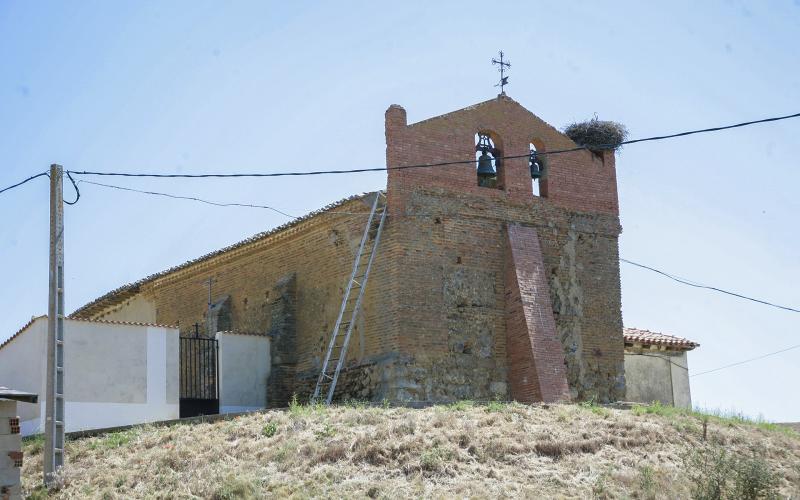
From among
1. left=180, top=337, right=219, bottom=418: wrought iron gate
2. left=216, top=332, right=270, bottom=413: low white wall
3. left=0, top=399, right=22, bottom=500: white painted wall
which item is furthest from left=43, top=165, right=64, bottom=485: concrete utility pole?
left=216, top=332, right=270, bottom=413: low white wall

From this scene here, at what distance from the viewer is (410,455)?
51.4 ft

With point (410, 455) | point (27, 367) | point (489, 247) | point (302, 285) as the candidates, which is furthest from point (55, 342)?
point (489, 247)

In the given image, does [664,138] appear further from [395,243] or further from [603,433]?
[395,243]

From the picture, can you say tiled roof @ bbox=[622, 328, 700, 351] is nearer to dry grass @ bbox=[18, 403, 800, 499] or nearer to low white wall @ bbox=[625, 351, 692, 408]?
low white wall @ bbox=[625, 351, 692, 408]

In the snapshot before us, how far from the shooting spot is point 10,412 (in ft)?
50.0

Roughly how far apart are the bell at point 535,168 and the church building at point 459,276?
3cm

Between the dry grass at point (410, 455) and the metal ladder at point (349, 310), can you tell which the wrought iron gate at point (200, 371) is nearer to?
the metal ladder at point (349, 310)

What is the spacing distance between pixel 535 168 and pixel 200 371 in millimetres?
8600

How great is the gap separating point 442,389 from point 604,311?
467 centimetres

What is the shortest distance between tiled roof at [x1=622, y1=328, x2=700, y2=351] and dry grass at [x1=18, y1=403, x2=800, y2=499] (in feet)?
21.6

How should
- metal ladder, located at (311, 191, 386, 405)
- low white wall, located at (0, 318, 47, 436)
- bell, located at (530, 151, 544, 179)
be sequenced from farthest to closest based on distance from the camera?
bell, located at (530, 151, 544, 179), metal ladder, located at (311, 191, 386, 405), low white wall, located at (0, 318, 47, 436)

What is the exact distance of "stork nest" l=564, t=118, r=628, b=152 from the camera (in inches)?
942

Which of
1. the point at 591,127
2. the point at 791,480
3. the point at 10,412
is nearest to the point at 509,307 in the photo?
the point at 591,127

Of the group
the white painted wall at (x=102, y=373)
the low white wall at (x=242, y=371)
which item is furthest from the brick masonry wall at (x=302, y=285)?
the white painted wall at (x=102, y=373)
